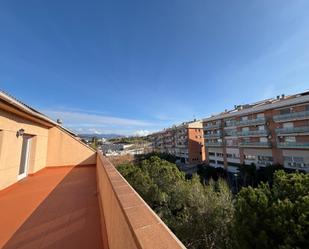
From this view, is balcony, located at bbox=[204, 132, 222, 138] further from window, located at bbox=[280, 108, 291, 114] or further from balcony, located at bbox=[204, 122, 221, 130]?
window, located at bbox=[280, 108, 291, 114]

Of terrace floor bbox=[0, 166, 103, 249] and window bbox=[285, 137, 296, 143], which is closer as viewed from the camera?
terrace floor bbox=[0, 166, 103, 249]

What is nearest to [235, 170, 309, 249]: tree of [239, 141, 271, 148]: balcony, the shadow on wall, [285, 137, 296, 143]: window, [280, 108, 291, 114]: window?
[285, 137, 296, 143]: window

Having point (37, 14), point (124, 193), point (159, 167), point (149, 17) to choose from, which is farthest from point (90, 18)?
point (159, 167)

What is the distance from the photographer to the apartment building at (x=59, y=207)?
1.32 metres

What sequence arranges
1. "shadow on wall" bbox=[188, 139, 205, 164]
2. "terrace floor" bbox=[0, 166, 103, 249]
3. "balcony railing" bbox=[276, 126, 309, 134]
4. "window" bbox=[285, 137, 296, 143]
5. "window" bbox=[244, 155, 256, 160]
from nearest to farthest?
1. "terrace floor" bbox=[0, 166, 103, 249]
2. "balcony railing" bbox=[276, 126, 309, 134]
3. "window" bbox=[285, 137, 296, 143]
4. "window" bbox=[244, 155, 256, 160]
5. "shadow on wall" bbox=[188, 139, 205, 164]

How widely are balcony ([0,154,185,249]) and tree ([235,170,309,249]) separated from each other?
6486mm

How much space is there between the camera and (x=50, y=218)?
3.17 m

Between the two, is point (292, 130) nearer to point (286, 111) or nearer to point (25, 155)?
point (286, 111)

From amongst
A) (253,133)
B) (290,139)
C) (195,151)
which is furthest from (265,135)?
(195,151)

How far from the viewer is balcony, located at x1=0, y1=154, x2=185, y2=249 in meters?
1.19

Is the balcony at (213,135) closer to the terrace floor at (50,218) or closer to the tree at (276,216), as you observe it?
the tree at (276,216)

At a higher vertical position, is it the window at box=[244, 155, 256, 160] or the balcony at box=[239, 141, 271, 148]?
the balcony at box=[239, 141, 271, 148]

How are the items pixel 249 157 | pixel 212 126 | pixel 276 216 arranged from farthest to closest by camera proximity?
1. pixel 212 126
2. pixel 249 157
3. pixel 276 216

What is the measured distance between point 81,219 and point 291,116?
2924 cm
